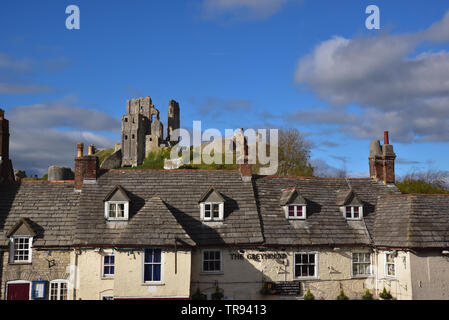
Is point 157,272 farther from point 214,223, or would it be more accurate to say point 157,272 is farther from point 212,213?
point 212,213

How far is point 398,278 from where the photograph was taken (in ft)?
73.9

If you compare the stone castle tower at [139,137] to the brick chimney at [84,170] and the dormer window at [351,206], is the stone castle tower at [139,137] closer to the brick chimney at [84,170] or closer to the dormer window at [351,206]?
the brick chimney at [84,170]

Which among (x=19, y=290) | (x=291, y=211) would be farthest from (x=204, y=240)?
(x=19, y=290)

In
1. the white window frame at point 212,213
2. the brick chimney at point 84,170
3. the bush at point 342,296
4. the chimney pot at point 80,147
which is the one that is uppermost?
the chimney pot at point 80,147

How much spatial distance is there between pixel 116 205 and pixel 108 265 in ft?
10.6

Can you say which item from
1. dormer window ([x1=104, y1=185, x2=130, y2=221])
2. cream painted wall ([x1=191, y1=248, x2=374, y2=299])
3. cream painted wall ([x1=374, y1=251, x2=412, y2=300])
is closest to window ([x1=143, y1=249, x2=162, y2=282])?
cream painted wall ([x1=191, y1=248, x2=374, y2=299])

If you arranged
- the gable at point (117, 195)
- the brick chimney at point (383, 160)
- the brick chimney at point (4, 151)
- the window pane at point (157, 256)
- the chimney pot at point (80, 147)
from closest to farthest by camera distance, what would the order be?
the window pane at point (157, 256) → the gable at point (117, 195) → the brick chimney at point (4, 151) → the chimney pot at point (80, 147) → the brick chimney at point (383, 160)

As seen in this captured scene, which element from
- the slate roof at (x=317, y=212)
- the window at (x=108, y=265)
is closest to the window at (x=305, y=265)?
the slate roof at (x=317, y=212)

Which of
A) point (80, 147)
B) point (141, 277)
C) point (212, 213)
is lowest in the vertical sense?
point (141, 277)

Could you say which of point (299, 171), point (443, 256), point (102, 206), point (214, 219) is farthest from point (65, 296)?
point (299, 171)

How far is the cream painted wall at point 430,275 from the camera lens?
2167 centimetres

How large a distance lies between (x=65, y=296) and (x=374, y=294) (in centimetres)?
1675

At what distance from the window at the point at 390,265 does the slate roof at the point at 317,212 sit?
4.42ft
